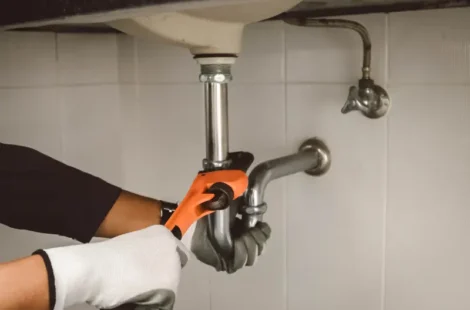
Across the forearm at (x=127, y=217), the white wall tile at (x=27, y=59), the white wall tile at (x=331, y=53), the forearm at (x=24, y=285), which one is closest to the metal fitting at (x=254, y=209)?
the forearm at (x=127, y=217)

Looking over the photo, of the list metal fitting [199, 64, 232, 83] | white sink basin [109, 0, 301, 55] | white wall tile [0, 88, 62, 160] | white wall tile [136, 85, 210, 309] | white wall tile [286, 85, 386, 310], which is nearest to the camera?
white sink basin [109, 0, 301, 55]

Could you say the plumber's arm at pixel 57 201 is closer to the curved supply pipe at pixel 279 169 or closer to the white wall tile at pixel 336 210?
the curved supply pipe at pixel 279 169

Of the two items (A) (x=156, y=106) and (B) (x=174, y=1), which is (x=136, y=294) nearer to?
(B) (x=174, y=1)

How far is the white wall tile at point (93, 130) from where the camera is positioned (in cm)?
121

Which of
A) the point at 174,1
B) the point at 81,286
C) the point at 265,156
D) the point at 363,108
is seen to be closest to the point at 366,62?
the point at 363,108

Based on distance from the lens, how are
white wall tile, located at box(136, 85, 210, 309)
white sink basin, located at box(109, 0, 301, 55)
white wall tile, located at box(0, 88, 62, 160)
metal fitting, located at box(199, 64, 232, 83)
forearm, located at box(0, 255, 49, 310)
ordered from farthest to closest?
→ 1. white wall tile, located at box(136, 85, 210, 309)
2. white wall tile, located at box(0, 88, 62, 160)
3. metal fitting, located at box(199, 64, 232, 83)
4. white sink basin, located at box(109, 0, 301, 55)
5. forearm, located at box(0, 255, 49, 310)

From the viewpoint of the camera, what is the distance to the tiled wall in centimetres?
93

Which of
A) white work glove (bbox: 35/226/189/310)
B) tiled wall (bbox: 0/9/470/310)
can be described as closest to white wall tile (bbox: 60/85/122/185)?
tiled wall (bbox: 0/9/470/310)

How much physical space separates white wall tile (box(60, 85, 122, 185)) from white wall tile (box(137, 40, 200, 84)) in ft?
0.26

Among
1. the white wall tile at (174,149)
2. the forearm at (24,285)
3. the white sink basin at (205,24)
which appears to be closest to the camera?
the forearm at (24,285)

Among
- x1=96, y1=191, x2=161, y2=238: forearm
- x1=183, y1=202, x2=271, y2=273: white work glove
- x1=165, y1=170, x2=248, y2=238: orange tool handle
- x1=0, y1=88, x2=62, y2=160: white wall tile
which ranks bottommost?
x1=183, y1=202, x2=271, y2=273: white work glove

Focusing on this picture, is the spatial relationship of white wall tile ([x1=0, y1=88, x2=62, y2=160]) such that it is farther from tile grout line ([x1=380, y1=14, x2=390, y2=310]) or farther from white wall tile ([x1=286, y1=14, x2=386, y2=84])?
tile grout line ([x1=380, y1=14, x2=390, y2=310])

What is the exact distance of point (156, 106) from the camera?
1265 mm

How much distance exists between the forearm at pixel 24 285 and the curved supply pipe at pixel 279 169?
1.18 feet
